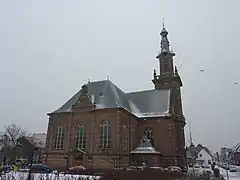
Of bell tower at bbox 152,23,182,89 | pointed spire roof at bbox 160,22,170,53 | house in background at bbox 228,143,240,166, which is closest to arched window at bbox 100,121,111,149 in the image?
bell tower at bbox 152,23,182,89

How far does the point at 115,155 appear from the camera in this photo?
1454 inches

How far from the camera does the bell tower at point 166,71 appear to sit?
169ft

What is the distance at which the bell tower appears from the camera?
5153 centimetres

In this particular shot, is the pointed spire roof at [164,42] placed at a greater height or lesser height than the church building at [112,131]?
greater

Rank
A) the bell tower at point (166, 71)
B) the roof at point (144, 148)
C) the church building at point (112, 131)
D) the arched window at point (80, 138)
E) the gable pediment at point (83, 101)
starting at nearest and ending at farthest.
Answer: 1. the church building at point (112, 131)
2. the roof at point (144, 148)
3. the arched window at point (80, 138)
4. the gable pediment at point (83, 101)
5. the bell tower at point (166, 71)

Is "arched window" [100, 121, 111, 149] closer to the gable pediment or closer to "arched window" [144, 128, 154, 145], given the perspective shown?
the gable pediment

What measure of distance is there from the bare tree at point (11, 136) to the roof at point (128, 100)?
2267cm

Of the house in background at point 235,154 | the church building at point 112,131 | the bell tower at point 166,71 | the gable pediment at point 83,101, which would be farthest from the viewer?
the house in background at point 235,154

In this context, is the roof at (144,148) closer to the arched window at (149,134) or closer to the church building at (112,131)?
the church building at (112,131)

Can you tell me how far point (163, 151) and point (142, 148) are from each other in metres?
4.33

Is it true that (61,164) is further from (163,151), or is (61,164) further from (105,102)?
(163,151)

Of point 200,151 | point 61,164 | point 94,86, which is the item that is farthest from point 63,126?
point 200,151

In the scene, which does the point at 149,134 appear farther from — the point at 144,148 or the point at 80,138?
the point at 80,138

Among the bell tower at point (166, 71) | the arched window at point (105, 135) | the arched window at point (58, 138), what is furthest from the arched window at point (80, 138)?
the bell tower at point (166, 71)
